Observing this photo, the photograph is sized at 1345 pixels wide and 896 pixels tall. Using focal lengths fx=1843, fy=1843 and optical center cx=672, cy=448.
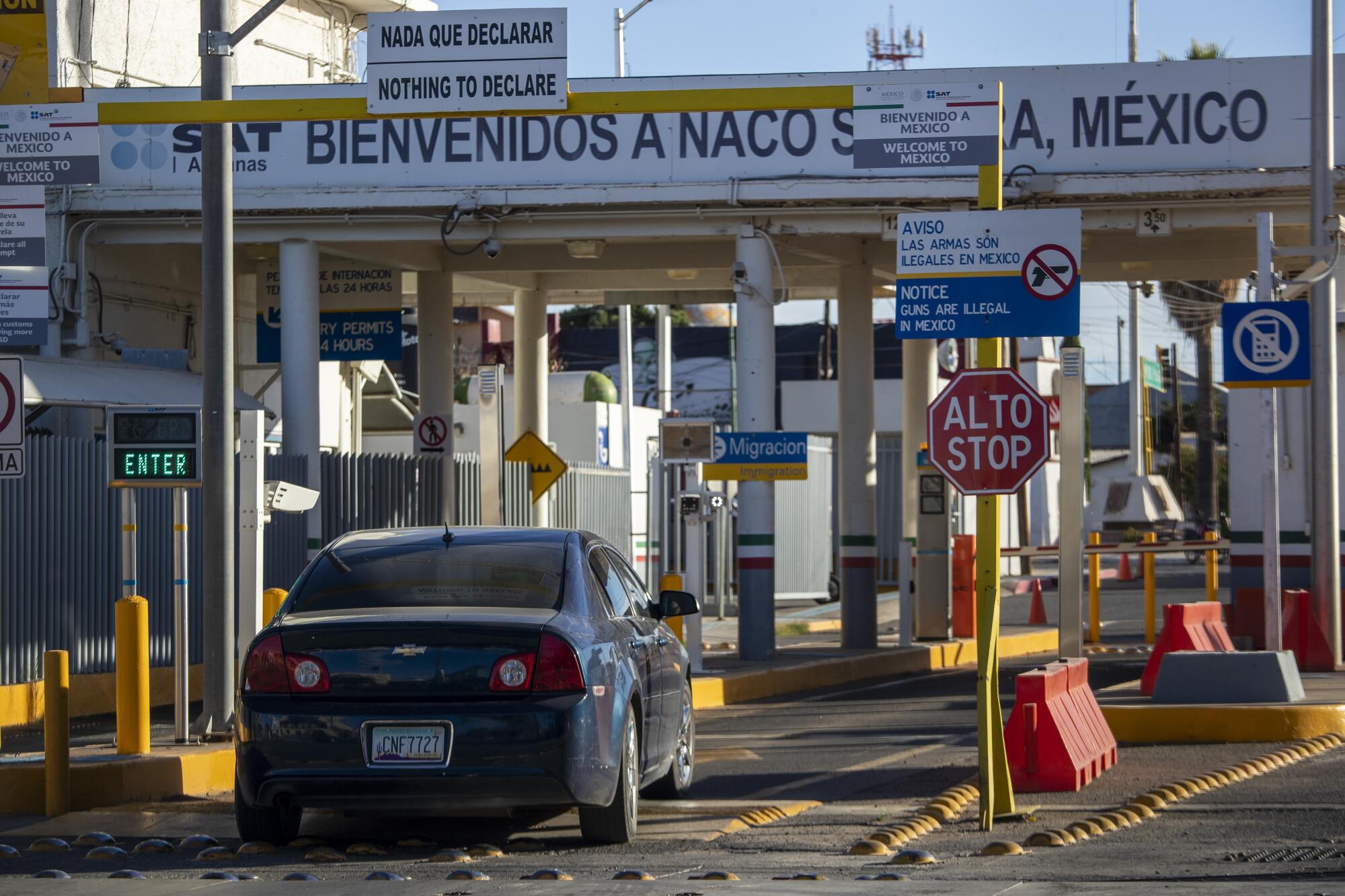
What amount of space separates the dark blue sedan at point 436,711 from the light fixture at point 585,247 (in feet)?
40.8

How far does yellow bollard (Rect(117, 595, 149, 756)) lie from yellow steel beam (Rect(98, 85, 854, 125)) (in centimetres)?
319

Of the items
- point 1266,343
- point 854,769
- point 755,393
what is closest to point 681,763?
point 854,769

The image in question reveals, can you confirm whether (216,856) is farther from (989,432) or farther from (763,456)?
(763,456)

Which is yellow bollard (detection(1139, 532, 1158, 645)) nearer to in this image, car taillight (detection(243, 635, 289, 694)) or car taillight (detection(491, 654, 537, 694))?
car taillight (detection(491, 654, 537, 694))

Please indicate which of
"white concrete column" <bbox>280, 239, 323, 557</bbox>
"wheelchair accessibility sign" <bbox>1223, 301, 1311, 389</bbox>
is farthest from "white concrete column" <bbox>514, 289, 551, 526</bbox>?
"wheelchair accessibility sign" <bbox>1223, 301, 1311, 389</bbox>

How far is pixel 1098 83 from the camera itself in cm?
1934

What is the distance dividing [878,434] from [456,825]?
33.8 m

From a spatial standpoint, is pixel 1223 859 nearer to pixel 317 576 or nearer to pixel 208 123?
pixel 317 576

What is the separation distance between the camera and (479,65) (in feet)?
39.3

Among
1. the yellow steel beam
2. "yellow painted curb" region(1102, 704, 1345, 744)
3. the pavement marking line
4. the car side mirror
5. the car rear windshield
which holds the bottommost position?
the pavement marking line

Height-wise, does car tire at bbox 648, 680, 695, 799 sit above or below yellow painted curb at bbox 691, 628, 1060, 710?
above

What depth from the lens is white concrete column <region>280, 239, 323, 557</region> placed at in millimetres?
20672

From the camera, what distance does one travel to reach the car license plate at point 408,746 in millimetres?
8031

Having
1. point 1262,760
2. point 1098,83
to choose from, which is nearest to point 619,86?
point 1098,83
